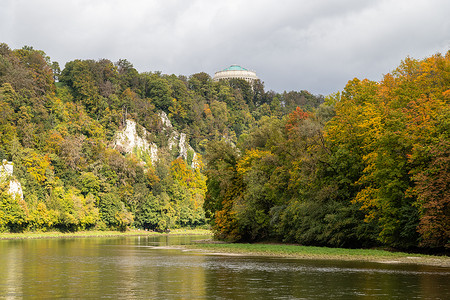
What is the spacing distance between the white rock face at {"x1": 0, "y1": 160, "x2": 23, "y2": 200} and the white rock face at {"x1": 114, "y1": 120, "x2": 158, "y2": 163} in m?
55.1

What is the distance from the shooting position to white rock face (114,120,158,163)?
163 meters

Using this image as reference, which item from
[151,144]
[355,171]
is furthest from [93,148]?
[355,171]

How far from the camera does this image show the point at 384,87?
58.7 metres

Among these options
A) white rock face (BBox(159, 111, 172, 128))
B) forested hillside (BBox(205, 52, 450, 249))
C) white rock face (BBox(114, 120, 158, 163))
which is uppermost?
white rock face (BBox(159, 111, 172, 128))

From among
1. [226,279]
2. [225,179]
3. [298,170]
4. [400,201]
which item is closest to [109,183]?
[225,179]

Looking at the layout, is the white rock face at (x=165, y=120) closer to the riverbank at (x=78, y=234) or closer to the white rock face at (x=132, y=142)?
the white rock face at (x=132, y=142)

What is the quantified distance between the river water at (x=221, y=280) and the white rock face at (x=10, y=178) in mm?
64438

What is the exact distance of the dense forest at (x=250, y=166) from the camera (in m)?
50.0

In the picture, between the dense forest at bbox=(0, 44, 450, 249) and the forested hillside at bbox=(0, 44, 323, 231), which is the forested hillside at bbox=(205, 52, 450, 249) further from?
the forested hillside at bbox=(0, 44, 323, 231)

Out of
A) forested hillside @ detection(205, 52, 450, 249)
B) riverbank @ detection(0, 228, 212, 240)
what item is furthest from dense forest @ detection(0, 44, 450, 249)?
riverbank @ detection(0, 228, 212, 240)

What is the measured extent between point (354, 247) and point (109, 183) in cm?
8566

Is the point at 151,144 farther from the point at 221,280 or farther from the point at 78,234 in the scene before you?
the point at 221,280

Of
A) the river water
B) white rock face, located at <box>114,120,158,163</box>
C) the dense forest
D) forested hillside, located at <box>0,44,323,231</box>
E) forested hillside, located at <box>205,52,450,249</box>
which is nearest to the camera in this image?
the river water

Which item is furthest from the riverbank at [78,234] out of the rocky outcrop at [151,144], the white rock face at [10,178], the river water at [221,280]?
the river water at [221,280]
